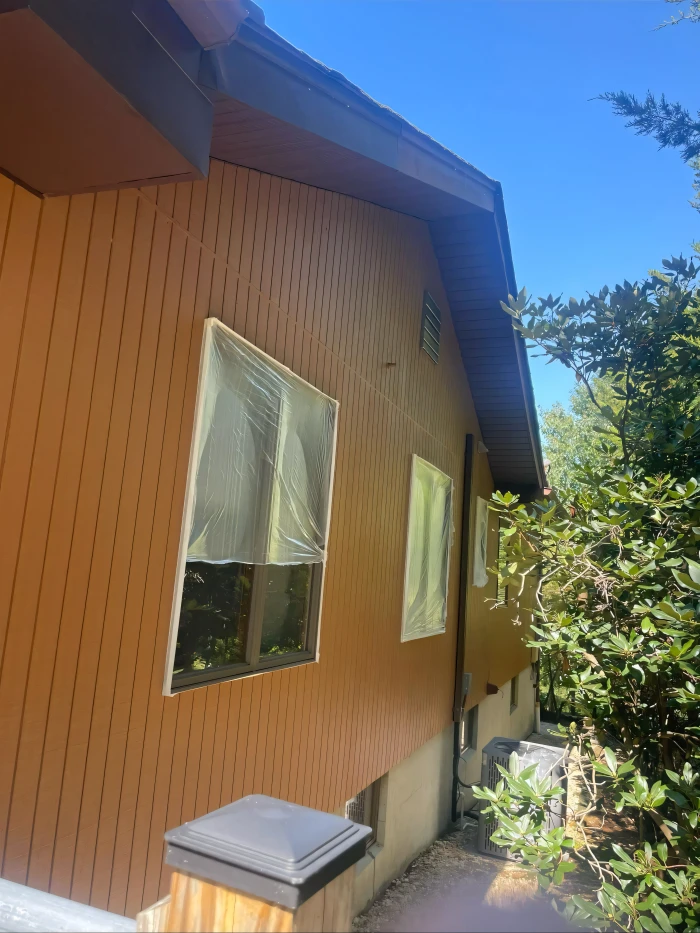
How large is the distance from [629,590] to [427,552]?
145 inches

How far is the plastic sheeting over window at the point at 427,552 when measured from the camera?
6.65 m

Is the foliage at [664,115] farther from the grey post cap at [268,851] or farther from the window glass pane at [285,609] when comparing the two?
the grey post cap at [268,851]

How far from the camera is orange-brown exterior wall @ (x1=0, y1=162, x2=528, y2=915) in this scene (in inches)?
85.2

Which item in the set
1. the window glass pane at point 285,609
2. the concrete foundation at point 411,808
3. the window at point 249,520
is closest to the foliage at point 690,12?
the window at point 249,520

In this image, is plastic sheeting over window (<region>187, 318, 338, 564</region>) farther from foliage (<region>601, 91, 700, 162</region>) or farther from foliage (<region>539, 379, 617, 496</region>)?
foliage (<region>539, 379, 617, 496</region>)

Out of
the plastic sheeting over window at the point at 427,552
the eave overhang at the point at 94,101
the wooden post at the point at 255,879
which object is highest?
the eave overhang at the point at 94,101

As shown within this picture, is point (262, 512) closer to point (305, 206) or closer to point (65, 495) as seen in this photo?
point (65, 495)

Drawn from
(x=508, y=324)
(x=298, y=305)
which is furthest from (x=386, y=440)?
(x=508, y=324)

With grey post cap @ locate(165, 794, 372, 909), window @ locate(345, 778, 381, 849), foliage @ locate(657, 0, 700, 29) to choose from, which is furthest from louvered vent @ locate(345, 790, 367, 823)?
foliage @ locate(657, 0, 700, 29)

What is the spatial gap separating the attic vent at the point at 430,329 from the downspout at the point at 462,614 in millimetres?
2031

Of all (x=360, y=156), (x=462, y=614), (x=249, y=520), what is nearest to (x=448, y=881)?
(x=462, y=614)

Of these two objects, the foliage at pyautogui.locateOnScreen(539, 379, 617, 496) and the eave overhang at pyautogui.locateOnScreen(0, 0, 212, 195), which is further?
the foliage at pyautogui.locateOnScreen(539, 379, 617, 496)

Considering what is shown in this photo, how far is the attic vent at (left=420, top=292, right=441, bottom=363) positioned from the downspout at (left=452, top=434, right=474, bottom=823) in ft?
6.66

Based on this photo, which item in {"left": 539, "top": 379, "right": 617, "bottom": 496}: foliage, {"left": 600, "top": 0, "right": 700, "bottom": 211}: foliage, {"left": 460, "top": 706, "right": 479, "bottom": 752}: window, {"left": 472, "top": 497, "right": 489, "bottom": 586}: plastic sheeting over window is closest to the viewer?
{"left": 600, "top": 0, "right": 700, "bottom": 211}: foliage
